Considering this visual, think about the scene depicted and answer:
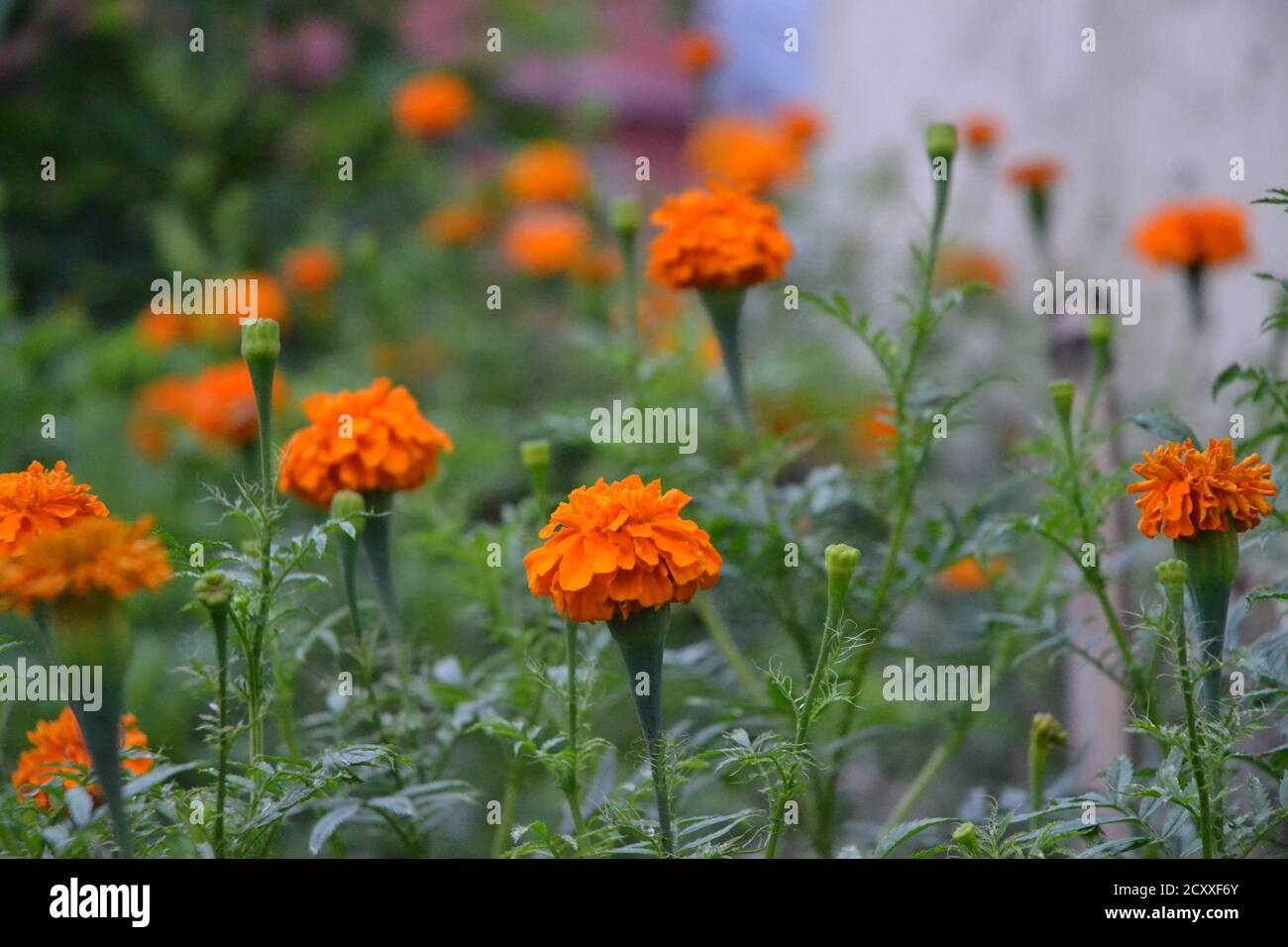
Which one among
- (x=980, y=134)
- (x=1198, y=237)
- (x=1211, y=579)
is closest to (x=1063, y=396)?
(x=1211, y=579)

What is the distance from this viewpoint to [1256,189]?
2070mm

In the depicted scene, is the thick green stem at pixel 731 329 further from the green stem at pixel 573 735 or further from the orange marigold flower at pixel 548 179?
the orange marigold flower at pixel 548 179

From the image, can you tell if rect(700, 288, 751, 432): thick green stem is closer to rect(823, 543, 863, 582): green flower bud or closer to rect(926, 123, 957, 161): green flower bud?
rect(926, 123, 957, 161): green flower bud

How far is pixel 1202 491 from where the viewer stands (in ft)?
2.91

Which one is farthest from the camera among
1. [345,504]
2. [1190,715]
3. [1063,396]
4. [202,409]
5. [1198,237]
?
[202,409]

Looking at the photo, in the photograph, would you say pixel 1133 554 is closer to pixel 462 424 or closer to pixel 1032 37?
pixel 462 424

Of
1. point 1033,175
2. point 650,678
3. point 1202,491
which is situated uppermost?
point 1033,175

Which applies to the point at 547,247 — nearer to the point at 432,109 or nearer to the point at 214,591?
the point at 432,109

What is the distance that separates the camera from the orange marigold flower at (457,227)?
2965 mm

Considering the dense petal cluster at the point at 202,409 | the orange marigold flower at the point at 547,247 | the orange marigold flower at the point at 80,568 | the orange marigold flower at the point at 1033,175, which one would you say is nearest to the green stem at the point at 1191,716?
the orange marigold flower at the point at 80,568

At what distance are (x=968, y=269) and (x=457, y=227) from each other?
1134 mm

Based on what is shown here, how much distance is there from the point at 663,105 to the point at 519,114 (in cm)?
263

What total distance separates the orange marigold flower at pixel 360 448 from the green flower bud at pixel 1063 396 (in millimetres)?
529
